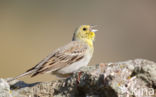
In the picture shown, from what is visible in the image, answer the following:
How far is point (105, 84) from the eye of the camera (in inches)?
223

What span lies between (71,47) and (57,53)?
0.47m

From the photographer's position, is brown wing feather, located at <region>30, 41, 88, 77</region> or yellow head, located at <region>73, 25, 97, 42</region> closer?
brown wing feather, located at <region>30, 41, 88, 77</region>

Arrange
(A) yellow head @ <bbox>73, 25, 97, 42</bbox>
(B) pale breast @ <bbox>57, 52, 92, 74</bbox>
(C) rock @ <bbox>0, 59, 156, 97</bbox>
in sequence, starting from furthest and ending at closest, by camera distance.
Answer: (A) yellow head @ <bbox>73, 25, 97, 42</bbox>
(B) pale breast @ <bbox>57, 52, 92, 74</bbox>
(C) rock @ <bbox>0, 59, 156, 97</bbox>

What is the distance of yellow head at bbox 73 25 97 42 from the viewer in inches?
386

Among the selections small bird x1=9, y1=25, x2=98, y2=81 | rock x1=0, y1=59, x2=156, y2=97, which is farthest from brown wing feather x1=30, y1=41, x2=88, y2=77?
rock x1=0, y1=59, x2=156, y2=97

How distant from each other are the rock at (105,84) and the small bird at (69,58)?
1.45 m

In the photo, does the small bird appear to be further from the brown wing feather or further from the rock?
the rock

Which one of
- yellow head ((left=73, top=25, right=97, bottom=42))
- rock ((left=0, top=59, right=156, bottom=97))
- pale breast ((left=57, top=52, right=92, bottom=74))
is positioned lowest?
rock ((left=0, top=59, right=156, bottom=97))

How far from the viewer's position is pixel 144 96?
18.6 ft

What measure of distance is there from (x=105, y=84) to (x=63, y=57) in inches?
129

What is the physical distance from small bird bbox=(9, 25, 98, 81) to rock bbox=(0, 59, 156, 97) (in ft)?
4.74

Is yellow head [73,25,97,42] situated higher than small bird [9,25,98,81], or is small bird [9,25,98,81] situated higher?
yellow head [73,25,97,42]

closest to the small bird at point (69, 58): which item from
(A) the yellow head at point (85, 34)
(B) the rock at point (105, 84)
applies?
(A) the yellow head at point (85, 34)

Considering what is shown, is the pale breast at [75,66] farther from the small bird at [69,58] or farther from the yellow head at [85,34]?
the yellow head at [85,34]
